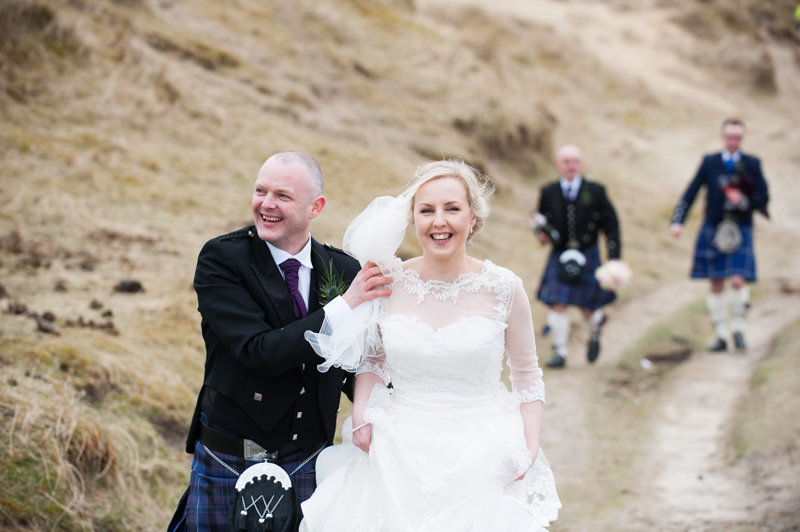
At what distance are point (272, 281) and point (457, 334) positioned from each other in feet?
2.31

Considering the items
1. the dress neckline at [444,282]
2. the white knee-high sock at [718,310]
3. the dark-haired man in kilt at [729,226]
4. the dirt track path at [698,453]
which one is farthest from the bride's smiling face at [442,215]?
the white knee-high sock at [718,310]

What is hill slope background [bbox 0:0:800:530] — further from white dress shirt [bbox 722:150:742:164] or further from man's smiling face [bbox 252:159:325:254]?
white dress shirt [bbox 722:150:742:164]

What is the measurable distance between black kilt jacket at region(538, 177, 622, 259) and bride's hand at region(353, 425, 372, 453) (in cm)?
487

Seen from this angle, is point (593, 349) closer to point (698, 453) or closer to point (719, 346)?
point (719, 346)

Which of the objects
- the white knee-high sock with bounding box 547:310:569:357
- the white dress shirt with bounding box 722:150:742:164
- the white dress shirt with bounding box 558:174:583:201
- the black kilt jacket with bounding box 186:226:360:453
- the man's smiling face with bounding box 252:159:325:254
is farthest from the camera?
the white dress shirt with bounding box 722:150:742:164

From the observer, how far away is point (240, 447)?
2.54m

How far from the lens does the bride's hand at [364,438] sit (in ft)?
8.50

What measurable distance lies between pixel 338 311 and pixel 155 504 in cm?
192

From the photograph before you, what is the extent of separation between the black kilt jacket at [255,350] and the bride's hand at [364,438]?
153 mm

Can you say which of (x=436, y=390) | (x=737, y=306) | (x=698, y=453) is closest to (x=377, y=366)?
(x=436, y=390)

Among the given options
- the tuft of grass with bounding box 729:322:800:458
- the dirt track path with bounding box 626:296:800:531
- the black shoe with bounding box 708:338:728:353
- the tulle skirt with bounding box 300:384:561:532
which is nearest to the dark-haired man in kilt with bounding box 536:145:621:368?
the dirt track path with bounding box 626:296:800:531

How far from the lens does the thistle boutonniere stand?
264 cm

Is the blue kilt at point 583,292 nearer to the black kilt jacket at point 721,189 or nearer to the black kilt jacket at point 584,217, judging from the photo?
the black kilt jacket at point 584,217

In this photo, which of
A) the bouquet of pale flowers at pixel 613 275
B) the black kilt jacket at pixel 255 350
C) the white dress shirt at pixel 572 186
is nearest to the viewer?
the black kilt jacket at pixel 255 350
